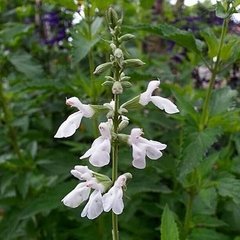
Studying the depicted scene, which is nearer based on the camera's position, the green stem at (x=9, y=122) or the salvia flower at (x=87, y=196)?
the salvia flower at (x=87, y=196)

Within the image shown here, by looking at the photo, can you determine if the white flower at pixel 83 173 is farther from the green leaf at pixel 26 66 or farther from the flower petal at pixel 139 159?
the green leaf at pixel 26 66

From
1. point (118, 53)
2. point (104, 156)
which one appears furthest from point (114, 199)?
point (118, 53)

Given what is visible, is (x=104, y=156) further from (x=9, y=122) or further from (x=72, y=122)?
(x=9, y=122)

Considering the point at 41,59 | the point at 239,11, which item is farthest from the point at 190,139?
the point at 41,59

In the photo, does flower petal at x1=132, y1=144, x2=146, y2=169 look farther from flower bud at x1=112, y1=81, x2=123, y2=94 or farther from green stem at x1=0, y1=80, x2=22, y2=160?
green stem at x1=0, y1=80, x2=22, y2=160

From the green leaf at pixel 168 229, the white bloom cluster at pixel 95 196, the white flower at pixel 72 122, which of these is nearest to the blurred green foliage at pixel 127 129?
the green leaf at pixel 168 229

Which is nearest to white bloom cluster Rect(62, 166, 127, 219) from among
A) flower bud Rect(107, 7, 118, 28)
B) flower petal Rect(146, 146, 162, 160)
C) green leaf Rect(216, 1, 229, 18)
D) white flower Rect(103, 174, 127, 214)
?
white flower Rect(103, 174, 127, 214)

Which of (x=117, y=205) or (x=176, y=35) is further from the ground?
(x=176, y=35)

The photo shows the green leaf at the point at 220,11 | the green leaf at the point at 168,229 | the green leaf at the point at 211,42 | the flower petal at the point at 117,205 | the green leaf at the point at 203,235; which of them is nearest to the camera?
the flower petal at the point at 117,205
